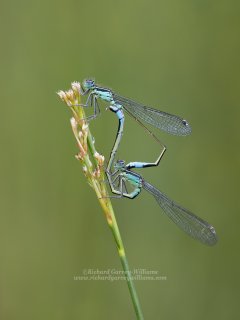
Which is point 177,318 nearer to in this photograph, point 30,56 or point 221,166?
point 221,166

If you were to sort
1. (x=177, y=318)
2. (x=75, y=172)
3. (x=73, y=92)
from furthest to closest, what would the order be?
1. (x=75, y=172)
2. (x=177, y=318)
3. (x=73, y=92)

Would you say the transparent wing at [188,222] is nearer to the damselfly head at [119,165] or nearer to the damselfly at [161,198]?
the damselfly at [161,198]

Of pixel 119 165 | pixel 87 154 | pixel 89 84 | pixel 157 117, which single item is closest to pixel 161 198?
pixel 119 165

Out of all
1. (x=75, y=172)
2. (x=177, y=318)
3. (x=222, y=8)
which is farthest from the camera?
(x=222, y=8)

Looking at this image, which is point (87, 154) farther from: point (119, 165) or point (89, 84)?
point (89, 84)

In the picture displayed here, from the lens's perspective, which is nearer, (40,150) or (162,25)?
(40,150)

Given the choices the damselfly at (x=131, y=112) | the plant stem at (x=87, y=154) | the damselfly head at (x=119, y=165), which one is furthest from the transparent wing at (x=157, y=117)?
the plant stem at (x=87, y=154)

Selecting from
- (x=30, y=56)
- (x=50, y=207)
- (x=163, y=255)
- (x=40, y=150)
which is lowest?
(x=163, y=255)

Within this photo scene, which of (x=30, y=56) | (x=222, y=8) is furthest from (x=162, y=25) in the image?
(x=30, y=56)
